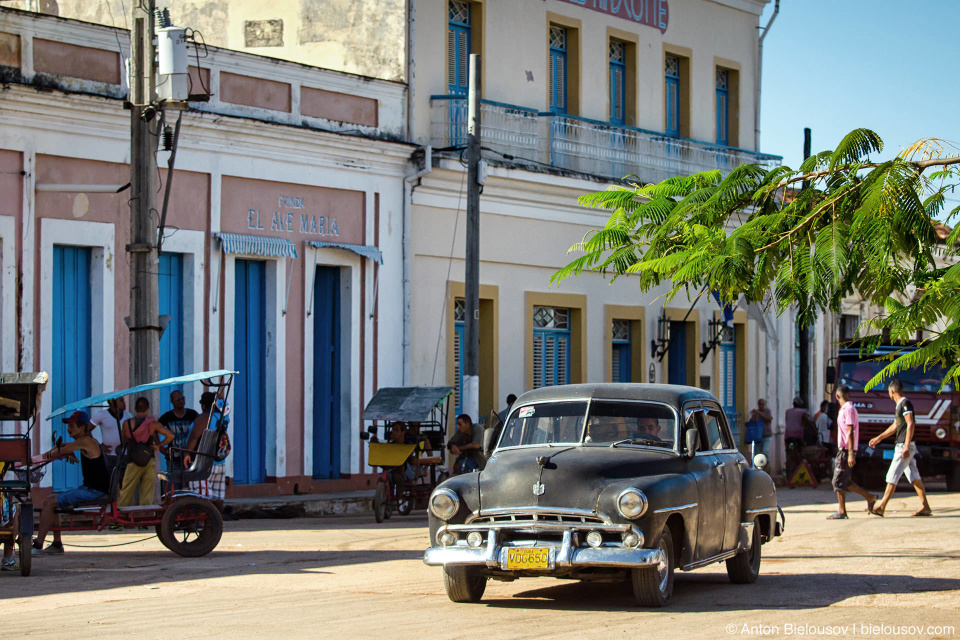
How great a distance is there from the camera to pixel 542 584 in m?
11.9

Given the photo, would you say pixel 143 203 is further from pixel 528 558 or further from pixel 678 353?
pixel 678 353

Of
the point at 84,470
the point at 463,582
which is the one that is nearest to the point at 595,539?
the point at 463,582

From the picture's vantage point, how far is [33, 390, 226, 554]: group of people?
14.1 meters

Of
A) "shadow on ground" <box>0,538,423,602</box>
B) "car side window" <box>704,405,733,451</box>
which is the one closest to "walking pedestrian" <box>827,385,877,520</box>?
"shadow on ground" <box>0,538,423,602</box>

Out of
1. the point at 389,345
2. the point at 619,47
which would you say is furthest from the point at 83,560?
the point at 619,47

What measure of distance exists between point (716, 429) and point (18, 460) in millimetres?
6036

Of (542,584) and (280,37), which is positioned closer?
(542,584)

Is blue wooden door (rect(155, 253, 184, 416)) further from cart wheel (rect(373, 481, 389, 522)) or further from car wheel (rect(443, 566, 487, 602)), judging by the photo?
car wheel (rect(443, 566, 487, 602))

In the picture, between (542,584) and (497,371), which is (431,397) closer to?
(497,371)

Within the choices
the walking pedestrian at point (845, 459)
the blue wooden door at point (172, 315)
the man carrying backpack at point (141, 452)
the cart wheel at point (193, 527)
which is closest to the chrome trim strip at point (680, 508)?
the cart wheel at point (193, 527)

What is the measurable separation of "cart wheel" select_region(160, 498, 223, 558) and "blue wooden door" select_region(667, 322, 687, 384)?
1659 cm

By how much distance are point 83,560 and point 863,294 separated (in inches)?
317

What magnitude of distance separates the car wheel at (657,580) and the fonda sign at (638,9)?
18.1 m

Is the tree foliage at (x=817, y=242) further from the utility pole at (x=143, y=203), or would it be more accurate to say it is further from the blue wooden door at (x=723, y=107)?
the blue wooden door at (x=723, y=107)
